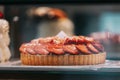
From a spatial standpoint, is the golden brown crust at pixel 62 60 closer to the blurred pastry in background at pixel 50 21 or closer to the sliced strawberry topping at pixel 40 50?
the sliced strawberry topping at pixel 40 50

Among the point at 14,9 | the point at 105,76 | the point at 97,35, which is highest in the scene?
the point at 14,9

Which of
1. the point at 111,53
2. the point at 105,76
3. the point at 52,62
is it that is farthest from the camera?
the point at 111,53

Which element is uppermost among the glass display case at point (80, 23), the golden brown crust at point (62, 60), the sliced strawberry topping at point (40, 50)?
the glass display case at point (80, 23)

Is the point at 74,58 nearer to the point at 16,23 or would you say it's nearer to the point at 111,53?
the point at 111,53

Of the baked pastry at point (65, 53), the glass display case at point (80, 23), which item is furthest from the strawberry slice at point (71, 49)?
the glass display case at point (80, 23)

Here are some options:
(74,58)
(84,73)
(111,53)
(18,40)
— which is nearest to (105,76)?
(84,73)

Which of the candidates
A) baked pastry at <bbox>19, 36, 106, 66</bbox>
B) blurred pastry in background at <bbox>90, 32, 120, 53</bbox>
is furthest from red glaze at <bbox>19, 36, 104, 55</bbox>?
blurred pastry in background at <bbox>90, 32, 120, 53</bbox>

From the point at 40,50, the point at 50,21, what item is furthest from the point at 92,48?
the point at 50,21
